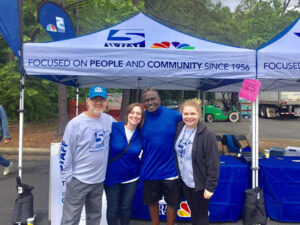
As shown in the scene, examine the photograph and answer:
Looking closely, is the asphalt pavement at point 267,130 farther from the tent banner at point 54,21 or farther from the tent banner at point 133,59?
the tent banner at point 54,21

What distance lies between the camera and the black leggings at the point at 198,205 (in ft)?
8.59

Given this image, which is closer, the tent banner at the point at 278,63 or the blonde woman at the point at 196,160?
the blonde woman at the point at 196,160

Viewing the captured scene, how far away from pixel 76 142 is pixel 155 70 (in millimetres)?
1514

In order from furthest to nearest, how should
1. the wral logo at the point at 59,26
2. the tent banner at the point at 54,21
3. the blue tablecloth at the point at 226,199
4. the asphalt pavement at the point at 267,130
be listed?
the asphalt pavement at the point at 267,130, the wral logo at the point at 59,26, the tent banner at the point at 54,21, the blue tablecloth at the point at 226,199

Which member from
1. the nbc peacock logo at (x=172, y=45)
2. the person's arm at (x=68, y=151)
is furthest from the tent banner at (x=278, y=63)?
the person's arm at (x=68, y=151)

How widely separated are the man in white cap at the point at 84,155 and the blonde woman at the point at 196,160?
76 centimetres

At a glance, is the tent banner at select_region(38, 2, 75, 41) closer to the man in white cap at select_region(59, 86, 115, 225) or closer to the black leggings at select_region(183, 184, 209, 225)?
the man in white cap at select_region(59, 86, 115, 225)

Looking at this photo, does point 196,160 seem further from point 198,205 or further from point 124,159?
point 124,159

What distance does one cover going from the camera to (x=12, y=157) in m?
7.40

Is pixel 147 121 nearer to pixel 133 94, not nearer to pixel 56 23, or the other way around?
pixel 56 23

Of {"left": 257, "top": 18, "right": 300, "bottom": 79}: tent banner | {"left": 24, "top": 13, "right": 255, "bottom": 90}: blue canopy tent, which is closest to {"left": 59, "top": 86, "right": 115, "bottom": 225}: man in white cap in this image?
{"left": 24, "top": 13, "right": 255, "bottom": 90}: blue canopy tent

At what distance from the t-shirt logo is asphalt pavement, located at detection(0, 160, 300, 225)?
1.65 metres

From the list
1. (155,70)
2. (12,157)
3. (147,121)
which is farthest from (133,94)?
(147,121)

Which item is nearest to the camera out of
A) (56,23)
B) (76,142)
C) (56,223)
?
(76,142)
